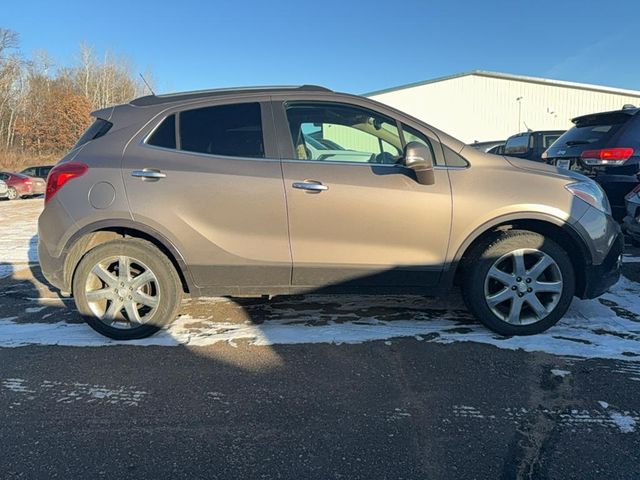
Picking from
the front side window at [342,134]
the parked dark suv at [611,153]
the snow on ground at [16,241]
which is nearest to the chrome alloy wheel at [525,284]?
the front side window at [342,134]

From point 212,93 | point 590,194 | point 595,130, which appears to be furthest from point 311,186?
point 595,130

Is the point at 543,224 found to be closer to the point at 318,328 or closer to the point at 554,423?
the point at 554,423

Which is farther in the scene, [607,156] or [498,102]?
[498,102]

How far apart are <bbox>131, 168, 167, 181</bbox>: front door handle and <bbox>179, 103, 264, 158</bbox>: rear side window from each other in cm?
26

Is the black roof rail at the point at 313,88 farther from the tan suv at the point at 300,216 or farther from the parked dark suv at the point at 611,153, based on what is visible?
the parked dark suv at the point at 611,153

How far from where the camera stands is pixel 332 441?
243cm

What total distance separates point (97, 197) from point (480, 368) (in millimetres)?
2949

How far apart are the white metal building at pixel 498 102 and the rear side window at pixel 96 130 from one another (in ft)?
91.1

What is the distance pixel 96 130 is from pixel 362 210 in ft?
7.11

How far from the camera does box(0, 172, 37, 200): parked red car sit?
20.5 metres

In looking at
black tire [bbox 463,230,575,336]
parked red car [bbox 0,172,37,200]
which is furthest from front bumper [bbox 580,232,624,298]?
parked red car [bbox 0,172,37,200]

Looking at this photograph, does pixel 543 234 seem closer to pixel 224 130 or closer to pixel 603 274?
pixel 603 274

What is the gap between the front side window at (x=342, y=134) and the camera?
11.9 ft

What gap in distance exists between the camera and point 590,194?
11.8ft
